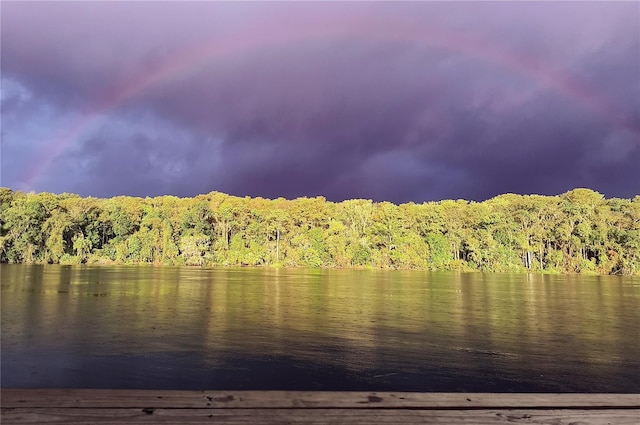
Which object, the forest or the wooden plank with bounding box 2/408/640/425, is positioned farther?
the forest

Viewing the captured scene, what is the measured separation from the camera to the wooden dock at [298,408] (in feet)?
8.13

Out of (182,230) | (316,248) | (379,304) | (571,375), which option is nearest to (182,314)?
(379,304)

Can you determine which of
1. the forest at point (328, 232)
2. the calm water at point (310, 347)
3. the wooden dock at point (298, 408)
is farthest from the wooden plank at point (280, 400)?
the forest at point (328, 232)

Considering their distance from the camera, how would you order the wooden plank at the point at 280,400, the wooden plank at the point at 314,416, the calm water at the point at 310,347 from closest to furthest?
the wooden plank at the point at 314,416
the wooden plank at the point at 280,400
the calm water at the point at 310,347

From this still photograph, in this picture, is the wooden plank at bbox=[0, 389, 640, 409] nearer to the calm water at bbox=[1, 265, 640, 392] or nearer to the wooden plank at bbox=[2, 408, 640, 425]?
the wooden plank at bbox=[2, 408, 640, 425]

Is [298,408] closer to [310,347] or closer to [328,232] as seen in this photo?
[310,347]

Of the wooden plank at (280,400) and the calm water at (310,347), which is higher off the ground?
the wooden plank at (280,400)

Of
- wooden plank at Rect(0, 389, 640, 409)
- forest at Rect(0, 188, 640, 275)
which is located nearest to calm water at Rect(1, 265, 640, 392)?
wooden plank at Rect(0, 389, 640, 409)

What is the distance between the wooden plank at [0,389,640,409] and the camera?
2551mm

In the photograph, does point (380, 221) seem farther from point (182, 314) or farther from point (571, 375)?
point (571, 375)

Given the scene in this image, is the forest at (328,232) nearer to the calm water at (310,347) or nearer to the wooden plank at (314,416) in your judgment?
the calm water at (310,347)

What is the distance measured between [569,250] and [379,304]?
78.4 metres

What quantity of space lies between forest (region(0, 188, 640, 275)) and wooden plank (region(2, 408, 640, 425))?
89343mm

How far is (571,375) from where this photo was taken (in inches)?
361
